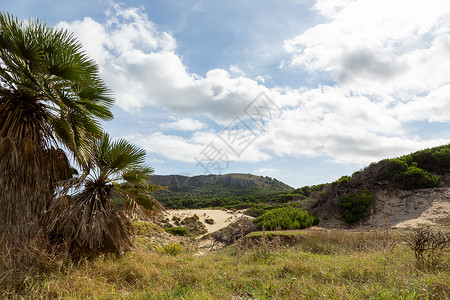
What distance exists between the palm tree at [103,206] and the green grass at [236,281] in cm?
42

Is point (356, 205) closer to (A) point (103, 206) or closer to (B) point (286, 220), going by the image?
(B) point (286, 220)

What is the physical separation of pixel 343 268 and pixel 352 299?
209 centimetres

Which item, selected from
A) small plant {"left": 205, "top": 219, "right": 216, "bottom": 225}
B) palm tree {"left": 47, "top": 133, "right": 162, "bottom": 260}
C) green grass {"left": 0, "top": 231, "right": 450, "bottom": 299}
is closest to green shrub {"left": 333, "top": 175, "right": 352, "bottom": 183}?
green grass {"left": 0, "top": 231, "right": 450, "bottom": 299}

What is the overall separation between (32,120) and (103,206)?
2.60 m

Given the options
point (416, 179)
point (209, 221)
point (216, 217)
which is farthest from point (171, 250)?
point (216, 217)

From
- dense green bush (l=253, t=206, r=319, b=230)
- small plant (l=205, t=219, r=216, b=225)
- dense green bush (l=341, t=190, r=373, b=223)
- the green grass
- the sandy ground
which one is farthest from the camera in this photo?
small plant (l=205, t=219, r=216, b=225)

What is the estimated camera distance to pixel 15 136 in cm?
556

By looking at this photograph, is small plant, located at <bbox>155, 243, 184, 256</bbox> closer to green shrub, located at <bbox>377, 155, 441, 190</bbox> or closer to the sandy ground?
the sandy ground

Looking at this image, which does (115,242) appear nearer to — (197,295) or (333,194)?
(197,295)

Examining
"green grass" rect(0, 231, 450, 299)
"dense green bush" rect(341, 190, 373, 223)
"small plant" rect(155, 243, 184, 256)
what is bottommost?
"small plant" rect(155, 243, 184, 256)

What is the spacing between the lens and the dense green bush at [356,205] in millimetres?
13797

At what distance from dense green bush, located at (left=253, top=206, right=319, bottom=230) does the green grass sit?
6.94m

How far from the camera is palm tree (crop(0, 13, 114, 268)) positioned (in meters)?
5.25

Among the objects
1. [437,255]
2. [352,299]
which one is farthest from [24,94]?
[437,255]
